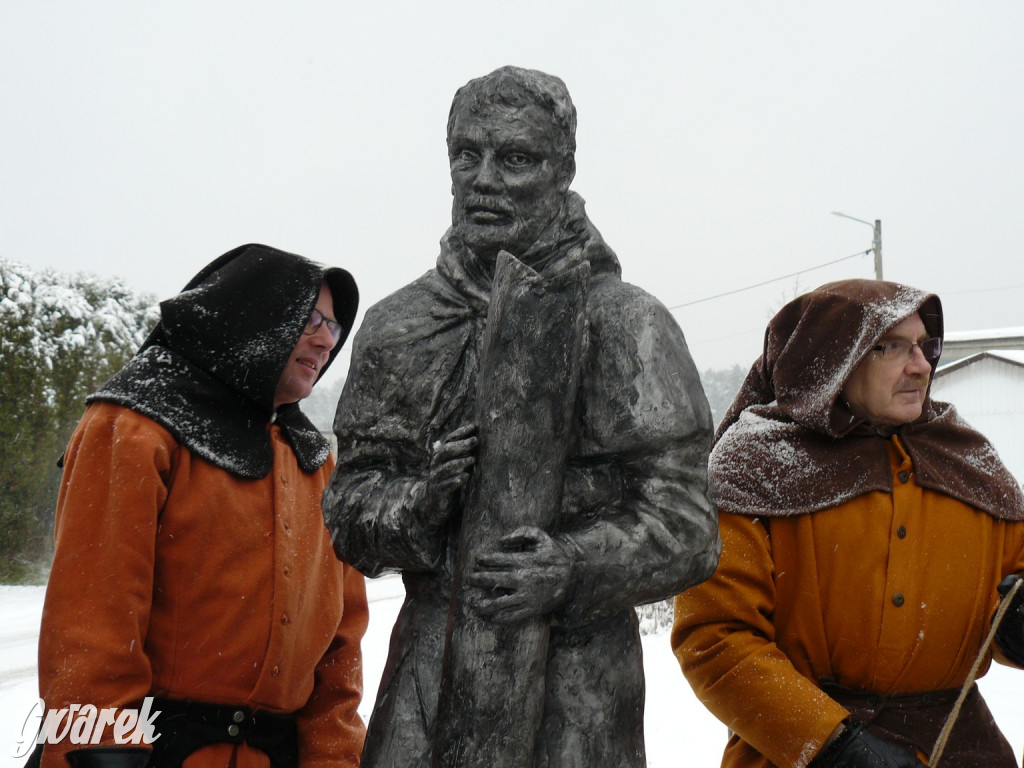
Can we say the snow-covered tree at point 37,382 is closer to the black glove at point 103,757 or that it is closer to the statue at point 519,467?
the black glove at point 103,757

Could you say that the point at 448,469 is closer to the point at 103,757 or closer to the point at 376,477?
the point at 376,477

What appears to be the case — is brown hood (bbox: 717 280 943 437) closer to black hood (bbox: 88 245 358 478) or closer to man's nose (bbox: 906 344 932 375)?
man's nose (bbox: 906 344 932 375)

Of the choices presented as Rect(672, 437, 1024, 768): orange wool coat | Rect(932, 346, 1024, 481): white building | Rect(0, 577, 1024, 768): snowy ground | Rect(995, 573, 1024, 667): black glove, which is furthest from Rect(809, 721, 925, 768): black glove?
Rect(932, 346, 1024, 481): white building

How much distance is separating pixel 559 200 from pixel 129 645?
151 cm

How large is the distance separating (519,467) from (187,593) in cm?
122

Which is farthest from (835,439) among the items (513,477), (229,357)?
(229,357)

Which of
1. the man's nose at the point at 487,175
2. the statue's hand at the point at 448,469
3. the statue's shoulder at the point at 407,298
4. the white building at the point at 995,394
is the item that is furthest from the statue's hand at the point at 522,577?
the white building at the point at 995,394

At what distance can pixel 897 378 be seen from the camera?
2.74 metres

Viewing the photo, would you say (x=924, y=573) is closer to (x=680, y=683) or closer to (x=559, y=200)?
(x=559, y=200)

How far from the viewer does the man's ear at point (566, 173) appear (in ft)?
6.67

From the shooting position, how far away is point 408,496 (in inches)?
74.1

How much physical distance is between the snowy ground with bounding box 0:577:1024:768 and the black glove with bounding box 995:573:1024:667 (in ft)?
8.41

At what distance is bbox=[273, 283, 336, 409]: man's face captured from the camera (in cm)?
290

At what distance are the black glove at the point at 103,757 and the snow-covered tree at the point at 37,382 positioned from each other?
363 inches
